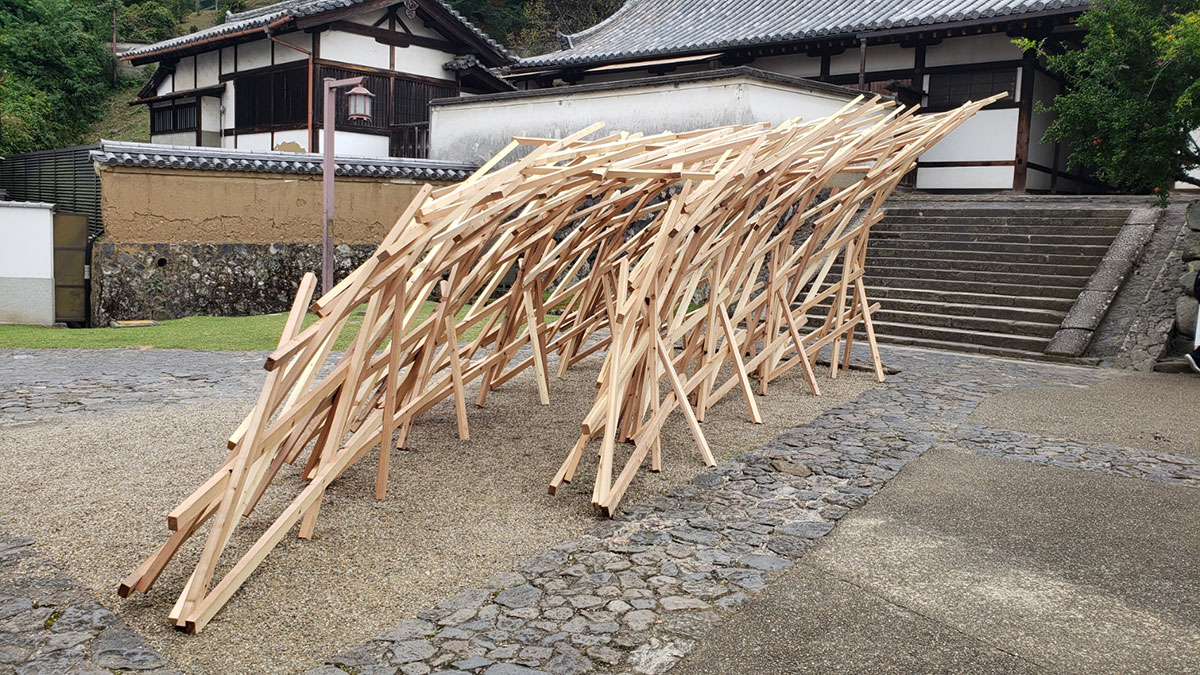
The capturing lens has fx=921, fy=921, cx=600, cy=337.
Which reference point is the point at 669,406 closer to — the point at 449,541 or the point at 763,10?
the point at 449,541

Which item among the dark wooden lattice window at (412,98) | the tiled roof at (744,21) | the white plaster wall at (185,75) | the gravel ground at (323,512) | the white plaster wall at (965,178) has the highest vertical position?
the tiled roof at (744,21)

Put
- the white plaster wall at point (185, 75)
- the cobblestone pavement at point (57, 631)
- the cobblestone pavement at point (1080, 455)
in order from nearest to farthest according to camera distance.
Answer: the cobblestone pavement at point (57, 631), the cobblestone pavement at point (1080, 455), the white plaster wall at point (185, 75)

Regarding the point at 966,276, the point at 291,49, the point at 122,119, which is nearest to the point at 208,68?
the point at 291,49

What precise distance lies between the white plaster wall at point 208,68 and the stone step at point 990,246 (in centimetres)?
1417

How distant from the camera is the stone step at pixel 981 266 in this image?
11156mm

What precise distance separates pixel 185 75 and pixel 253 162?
31.1 feet

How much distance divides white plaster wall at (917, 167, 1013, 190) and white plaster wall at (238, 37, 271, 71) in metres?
12.8

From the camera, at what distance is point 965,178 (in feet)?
53.3

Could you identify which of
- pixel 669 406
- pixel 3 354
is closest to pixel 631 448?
pixel 669 406

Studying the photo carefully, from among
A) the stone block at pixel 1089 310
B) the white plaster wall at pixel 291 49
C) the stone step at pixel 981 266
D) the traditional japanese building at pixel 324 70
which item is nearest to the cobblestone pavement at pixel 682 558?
the stone block at pixel 1089 310

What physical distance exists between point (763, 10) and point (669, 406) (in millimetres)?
15545

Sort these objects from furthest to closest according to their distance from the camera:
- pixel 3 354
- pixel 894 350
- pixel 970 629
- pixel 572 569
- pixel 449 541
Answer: pixel 894 350
pixel 3 354
pixel 449 541
pixel 572 569
pixel 970 629

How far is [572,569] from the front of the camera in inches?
152

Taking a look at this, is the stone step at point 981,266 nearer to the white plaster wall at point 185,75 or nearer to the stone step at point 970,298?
the stone step at point 970,298
